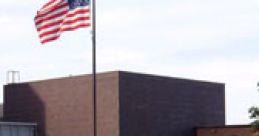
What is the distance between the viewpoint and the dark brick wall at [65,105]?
1790 inches

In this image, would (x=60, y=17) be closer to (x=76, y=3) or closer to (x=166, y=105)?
(x=76, y=3)

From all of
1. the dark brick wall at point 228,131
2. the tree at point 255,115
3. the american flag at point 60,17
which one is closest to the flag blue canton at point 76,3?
the american flag at point 60,17

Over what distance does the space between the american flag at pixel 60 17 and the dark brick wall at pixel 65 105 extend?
1748cm

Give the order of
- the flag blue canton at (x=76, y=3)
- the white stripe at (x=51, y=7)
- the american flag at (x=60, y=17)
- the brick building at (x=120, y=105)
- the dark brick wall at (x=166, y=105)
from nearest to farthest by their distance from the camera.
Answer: the american flag at (x=60, y=17) → the flag blue canton at (x=76, y=3) → the white stripe at (x=51, y=7) → the brick building at (x=120, y=105) → the dark brick wall at (x=166, y=105)

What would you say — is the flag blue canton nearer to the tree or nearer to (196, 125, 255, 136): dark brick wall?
the tree

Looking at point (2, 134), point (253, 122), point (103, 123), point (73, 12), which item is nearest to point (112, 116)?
point (103, 123)

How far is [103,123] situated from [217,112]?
1024cm

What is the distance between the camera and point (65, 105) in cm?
4806

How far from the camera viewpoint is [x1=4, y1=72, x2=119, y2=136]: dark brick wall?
45469 millimetres

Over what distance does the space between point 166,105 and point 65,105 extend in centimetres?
673

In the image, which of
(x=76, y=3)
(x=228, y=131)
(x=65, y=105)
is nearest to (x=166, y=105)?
(x=228, y=131)

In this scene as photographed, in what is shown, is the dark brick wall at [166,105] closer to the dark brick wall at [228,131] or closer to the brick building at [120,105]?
the brick building at [120,105]

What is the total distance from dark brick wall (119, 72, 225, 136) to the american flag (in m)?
17.6

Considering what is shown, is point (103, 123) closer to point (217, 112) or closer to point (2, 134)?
point (2, 134)
